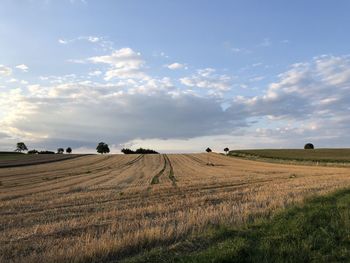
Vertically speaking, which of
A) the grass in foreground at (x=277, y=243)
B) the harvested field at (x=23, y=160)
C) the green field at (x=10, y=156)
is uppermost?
the green field at (x=10, y=156)

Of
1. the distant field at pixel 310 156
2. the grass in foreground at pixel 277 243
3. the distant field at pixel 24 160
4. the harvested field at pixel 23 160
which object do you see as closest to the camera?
the grass in foreground at pixel 277 243

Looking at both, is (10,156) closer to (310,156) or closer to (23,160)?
(23,160)

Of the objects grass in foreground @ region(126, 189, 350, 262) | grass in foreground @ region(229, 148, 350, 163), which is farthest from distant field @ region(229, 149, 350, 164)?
grass in foreground @ region(126, 189, 350, 262)

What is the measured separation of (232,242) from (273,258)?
1.41 m

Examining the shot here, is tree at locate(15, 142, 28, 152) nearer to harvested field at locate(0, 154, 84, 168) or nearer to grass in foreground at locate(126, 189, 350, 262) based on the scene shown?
harvested field at locate(0, 154, 84, 168)

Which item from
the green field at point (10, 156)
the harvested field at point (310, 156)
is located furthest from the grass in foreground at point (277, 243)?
the green field at point (10, 156)

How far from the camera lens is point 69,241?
10875 millimetres

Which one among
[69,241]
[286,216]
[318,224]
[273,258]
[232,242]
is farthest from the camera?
[286,216]

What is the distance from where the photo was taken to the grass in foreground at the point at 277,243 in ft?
27.8

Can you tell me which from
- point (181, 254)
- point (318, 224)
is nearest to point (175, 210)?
point (318, 224)

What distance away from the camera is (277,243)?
379 inches

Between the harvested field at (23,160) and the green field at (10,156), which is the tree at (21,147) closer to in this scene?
the green field at (10,156)

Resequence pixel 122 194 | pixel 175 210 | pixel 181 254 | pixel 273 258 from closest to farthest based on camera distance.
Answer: pixel 273 258
pixel 181 254
pixel 175 210
pixel 122 194

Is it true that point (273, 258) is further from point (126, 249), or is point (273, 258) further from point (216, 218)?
point (216, 218)
